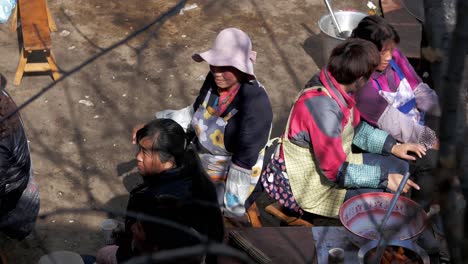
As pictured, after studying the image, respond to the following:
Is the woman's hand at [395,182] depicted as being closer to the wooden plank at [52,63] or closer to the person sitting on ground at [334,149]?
the person sitting on ground at [334,149]

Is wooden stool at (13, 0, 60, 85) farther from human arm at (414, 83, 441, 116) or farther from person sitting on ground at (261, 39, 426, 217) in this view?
human arm at (414, 83, 441, 116)

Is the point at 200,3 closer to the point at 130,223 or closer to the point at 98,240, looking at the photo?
the point at 98,240

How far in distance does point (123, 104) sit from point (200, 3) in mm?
2280

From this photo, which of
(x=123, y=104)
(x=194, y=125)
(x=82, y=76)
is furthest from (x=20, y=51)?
(x=194, y=125)

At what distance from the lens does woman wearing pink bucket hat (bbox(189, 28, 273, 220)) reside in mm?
4191

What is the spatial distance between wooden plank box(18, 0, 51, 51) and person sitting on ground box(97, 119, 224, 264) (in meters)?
3.70

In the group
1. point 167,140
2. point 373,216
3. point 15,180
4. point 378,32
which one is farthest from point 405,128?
point 15,180

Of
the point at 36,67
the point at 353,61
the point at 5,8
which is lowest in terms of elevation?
the point at 36,67

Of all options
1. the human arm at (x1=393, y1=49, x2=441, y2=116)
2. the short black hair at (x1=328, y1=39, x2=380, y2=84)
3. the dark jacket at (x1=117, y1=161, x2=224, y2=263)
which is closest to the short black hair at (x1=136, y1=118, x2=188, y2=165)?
the dark jacket at (x1=117, y1=161, x2=224, y2=263)

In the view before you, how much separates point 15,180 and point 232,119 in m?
1.46

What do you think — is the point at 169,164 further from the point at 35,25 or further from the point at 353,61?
the point at 35,25

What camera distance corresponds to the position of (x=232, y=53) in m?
4.19

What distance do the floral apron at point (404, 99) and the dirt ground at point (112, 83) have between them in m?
1.65

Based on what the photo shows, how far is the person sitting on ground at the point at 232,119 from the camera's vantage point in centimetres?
419
